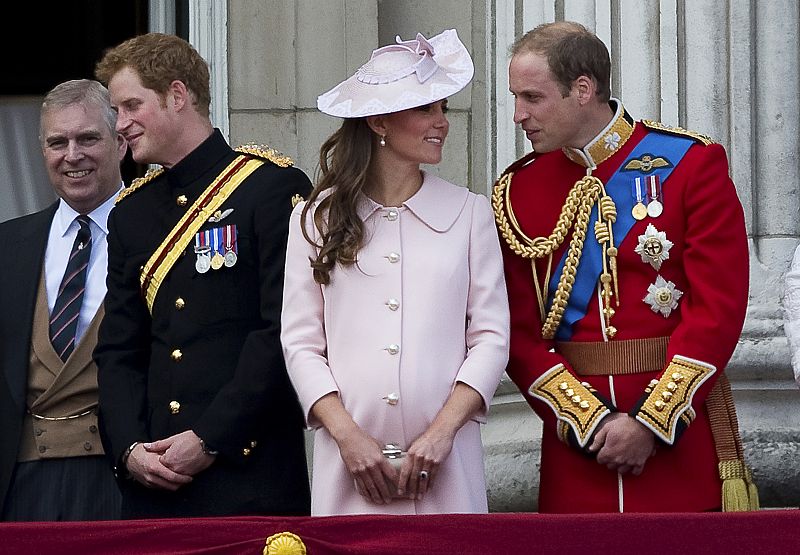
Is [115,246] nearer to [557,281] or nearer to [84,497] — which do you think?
[84,497]

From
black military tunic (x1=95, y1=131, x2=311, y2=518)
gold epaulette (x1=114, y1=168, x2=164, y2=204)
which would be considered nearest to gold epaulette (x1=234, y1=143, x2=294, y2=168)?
black military tunic (x1=95, y1=131, x2=311, y2=518)

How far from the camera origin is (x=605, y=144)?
168 inches

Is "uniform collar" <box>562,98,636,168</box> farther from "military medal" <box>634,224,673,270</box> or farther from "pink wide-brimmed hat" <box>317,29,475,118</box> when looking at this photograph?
"pink wide-brimmed hat" <box>317,29,475,118</box>

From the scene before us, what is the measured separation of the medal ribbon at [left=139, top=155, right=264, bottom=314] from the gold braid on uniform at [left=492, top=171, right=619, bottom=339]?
2.17 feet

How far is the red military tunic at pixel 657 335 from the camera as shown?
4.03 metres

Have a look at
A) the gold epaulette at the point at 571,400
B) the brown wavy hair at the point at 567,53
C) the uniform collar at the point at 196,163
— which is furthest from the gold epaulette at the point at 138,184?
the gold epaulette at the point at 571,400

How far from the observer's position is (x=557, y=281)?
4242 mm

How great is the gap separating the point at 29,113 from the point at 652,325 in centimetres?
441

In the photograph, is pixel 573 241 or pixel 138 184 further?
pixel 138 184

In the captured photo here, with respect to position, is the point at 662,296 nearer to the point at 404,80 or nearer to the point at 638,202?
the point at 638,202

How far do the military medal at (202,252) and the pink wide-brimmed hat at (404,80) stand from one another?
16.5 inches

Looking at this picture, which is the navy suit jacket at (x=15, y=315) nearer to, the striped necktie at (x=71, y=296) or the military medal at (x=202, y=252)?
the striped necktie at (x=71, y=296)

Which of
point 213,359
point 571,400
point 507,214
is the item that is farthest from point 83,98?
point 571,400

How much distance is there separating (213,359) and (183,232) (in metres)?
0.33
